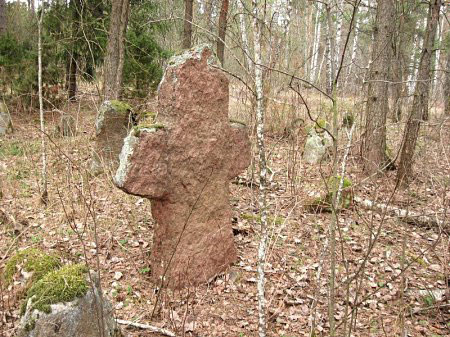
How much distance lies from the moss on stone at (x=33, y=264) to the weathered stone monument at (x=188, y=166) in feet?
2.83

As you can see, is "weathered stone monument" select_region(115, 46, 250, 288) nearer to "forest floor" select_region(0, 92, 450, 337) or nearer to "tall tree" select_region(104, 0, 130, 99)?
"forest floor" select_region(0, 92, 450, 337)

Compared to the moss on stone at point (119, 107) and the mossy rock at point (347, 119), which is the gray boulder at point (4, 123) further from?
the mossy rock at point (347, 119)

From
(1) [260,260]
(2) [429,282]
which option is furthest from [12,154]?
(2) [429,282]

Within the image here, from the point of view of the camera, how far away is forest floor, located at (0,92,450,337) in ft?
11.0

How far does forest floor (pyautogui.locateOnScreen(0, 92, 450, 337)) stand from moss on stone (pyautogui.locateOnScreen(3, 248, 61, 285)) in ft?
0.44

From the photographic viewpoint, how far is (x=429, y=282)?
13.1 ft

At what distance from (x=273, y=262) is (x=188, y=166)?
151cm

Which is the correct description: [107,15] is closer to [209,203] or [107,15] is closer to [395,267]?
[209,203]

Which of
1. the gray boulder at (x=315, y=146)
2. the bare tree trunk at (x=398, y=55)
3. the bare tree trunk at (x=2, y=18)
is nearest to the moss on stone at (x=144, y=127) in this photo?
the bare tree trunk at (x=398, y=55)

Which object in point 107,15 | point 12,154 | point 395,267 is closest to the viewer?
point 395,267

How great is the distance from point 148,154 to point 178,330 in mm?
1535

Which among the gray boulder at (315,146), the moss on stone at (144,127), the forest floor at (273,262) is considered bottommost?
the forest floor at (273,262)

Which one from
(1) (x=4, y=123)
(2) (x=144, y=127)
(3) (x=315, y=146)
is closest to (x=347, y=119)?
(2) (x=144, y=127)

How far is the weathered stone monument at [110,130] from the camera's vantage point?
683cm
